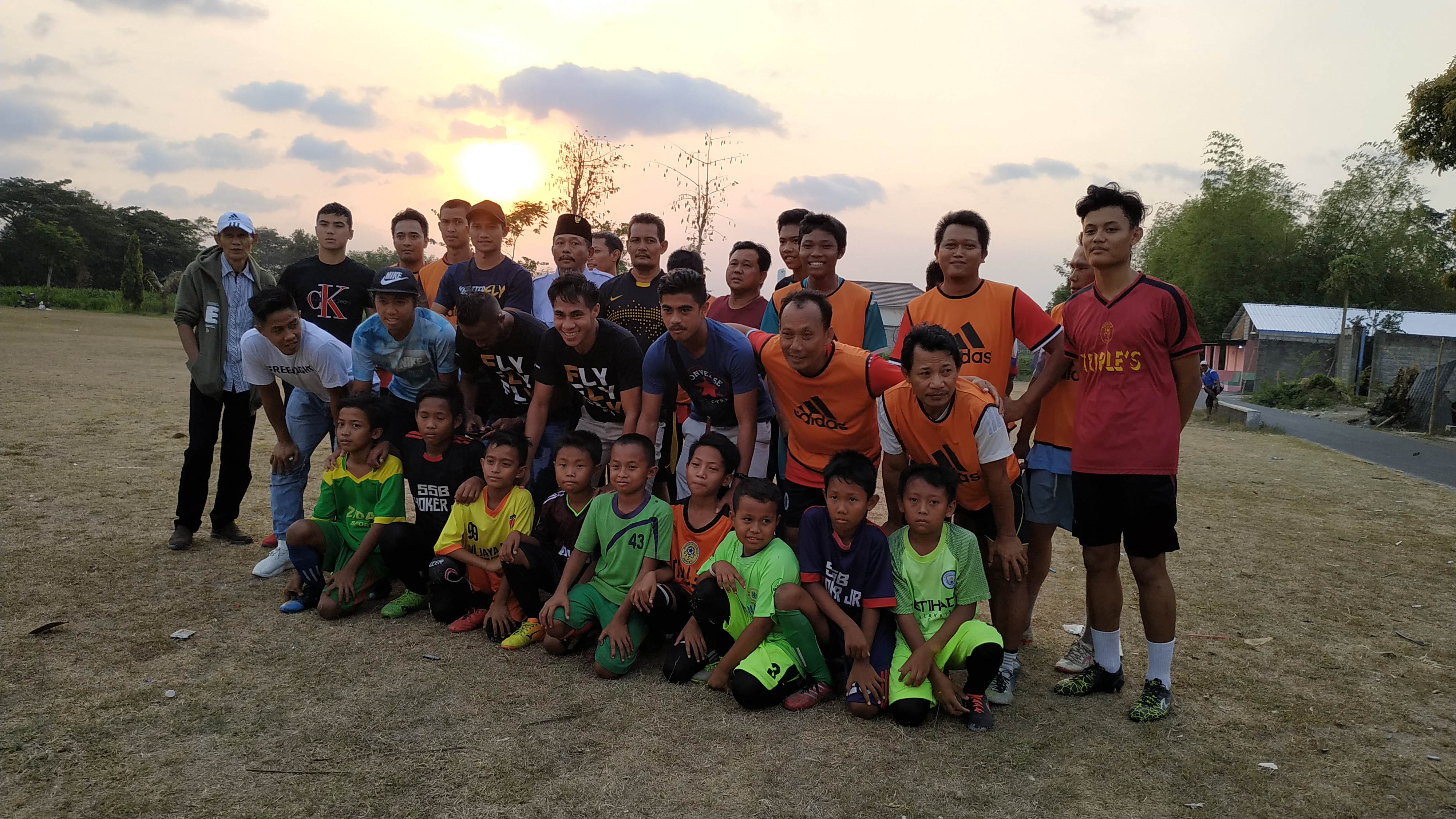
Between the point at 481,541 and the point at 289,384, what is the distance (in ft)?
5.91

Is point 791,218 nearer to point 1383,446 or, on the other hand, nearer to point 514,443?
point 514,443

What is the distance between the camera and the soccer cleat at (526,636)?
4.06 m

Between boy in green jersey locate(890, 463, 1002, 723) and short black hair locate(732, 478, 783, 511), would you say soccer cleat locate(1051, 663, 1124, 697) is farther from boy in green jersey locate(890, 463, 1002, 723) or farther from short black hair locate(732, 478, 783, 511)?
short black hair locate(732, 478, 783, 511)

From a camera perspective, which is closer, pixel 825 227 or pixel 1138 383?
pixel 1138 383

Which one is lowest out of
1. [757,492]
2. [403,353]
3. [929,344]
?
[757,492]

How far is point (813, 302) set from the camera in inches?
150

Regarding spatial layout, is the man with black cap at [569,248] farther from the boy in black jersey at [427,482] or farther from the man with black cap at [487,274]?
the boy in black jersey at [427,482]

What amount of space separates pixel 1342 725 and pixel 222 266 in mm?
6706

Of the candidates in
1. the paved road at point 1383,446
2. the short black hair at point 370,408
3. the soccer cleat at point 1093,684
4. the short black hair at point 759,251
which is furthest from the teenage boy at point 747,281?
the paved road at point 1383,446

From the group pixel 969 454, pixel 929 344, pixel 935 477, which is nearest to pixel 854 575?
pixel 935 477

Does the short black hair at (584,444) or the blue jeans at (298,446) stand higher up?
the short black hair at (584,444)

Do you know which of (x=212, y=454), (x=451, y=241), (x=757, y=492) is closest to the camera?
(x=757, y=492)

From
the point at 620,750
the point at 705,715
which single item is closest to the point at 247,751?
the point at 620,750

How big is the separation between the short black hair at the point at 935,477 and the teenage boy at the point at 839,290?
1262 mm
